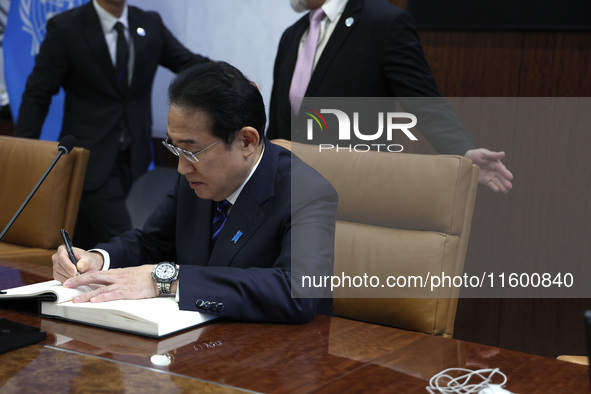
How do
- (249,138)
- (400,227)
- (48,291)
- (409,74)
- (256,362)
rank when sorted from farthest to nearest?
(409,74) < (400,227) < (249,138) < (48,291) < (256,362)

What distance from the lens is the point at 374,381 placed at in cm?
106

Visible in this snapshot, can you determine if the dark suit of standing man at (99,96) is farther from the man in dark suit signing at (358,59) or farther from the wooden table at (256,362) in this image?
the wooden table at (256,362)

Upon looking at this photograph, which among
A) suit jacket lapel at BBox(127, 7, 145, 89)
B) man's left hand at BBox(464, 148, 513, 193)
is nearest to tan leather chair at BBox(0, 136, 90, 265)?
suit jacket lapel at BBox(127, 7, 145, 89)

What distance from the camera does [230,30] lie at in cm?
370

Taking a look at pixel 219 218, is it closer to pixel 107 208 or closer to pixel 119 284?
pixel 119 284

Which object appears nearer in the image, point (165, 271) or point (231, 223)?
point (165, 271)

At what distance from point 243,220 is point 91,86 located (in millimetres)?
1823

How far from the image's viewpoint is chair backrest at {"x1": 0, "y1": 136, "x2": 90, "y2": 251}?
246cm

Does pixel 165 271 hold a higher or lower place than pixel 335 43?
lower

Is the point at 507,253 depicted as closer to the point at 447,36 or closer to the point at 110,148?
the point at 447,36

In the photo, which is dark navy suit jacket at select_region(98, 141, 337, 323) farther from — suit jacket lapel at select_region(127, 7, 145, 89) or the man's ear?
suit jacket lapel at select_region(127, 7, 145, 89)

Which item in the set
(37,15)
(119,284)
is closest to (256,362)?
(119,284)

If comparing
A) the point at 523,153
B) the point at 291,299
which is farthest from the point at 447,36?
the point at 291,299

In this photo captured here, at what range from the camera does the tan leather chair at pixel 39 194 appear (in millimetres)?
2463
